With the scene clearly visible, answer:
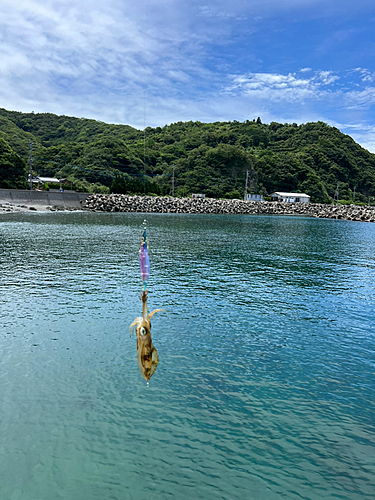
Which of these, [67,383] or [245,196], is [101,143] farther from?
[67,383]

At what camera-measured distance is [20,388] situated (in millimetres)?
9367

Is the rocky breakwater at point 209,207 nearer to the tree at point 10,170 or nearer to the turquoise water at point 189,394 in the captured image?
the tree at point 10,170

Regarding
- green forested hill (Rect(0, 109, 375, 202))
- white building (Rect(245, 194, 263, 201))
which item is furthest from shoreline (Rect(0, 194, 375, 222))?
white building (Rect(245, 194, 263, 201))

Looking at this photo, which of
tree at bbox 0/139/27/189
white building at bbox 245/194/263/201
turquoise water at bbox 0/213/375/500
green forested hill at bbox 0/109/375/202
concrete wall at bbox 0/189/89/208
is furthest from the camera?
white building at bbox 245/194/263/201

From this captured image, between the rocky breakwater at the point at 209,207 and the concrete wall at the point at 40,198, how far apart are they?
2638mm

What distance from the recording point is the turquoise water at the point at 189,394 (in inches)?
261

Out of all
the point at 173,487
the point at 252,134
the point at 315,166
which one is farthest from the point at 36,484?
the point at 252,134

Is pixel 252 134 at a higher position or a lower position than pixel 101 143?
higher

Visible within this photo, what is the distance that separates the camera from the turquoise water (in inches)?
261

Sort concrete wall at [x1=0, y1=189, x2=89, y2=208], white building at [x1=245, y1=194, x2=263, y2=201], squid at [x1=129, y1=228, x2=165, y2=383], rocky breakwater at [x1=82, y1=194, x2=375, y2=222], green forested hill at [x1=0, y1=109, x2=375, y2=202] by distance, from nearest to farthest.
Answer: squid at [x1=129, y1=228, x2=165, y2=383], concrete wall at [x1=0, y1=189, x2=89, y2=208], rocky breakwater at [x1=82, y1=194, x2=375, y2=222], green forested hill at [x1=0, y1=109, x2=375, y2=202], white building at [x1=245, y1=194, x2=263, y2=201]

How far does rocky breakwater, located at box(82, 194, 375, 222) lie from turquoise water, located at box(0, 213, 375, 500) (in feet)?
258

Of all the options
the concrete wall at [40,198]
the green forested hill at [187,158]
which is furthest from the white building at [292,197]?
the concrete wall at [40,198]

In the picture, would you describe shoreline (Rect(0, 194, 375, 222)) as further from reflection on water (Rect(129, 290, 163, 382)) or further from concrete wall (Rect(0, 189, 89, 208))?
reflection on water (Rect(129, 290, 163, 382))

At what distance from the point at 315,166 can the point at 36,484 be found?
18087 centimetres
